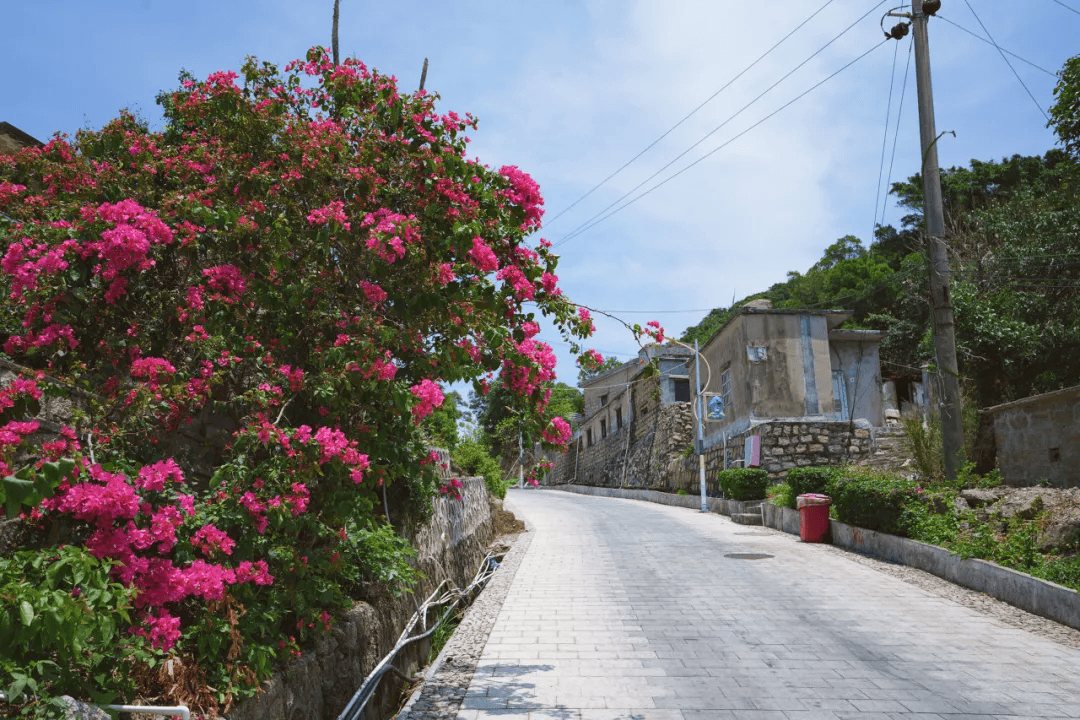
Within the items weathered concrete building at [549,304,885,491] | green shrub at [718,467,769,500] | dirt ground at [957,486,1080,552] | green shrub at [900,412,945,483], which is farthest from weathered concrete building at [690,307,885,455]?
dirt ground at [957,486,1080,552]

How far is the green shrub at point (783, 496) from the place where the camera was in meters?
17.3

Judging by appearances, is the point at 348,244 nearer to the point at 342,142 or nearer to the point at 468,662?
the point at 342,142

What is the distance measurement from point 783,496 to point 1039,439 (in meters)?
6.60

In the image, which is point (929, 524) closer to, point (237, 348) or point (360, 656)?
point (360, 656)

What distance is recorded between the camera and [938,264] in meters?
12.6

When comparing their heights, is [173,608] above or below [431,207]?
below

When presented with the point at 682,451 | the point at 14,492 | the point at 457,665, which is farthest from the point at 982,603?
the point at 682,451

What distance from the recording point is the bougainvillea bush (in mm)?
3738

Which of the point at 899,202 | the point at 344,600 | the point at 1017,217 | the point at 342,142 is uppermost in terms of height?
the point at 899,202

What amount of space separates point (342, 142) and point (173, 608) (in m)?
3.52

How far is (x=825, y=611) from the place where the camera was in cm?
827

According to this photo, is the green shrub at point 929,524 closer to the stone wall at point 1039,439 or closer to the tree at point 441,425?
the stone wall at point 1039,439

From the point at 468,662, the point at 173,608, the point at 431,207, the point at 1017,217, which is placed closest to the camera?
the point at 173,608

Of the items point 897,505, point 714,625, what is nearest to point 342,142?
point 714,625
